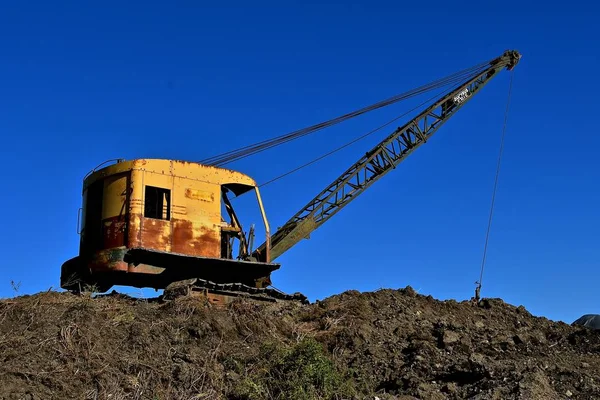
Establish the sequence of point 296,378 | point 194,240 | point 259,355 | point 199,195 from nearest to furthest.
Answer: point 296,378
point 259,355
point 194,240
point 199,195

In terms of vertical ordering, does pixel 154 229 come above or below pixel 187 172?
below

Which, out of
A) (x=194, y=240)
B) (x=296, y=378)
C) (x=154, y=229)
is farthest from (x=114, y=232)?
(x=296, y=378)

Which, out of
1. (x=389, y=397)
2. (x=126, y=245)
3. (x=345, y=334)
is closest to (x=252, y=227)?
(x=126, y=245)

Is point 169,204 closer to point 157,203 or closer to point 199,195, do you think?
point 157,203

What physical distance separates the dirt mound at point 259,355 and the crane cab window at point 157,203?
1970 mm

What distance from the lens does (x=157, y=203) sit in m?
16.8

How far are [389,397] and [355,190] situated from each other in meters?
10.8

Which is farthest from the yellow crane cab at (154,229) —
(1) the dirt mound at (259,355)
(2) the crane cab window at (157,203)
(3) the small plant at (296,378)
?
(3) the small plant at (296,378)

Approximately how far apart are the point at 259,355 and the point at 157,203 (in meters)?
5.03

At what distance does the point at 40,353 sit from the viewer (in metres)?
11.8

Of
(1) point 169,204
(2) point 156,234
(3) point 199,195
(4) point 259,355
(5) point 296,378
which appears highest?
(3) point 199,195

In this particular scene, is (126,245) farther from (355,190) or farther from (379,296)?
(355,190)

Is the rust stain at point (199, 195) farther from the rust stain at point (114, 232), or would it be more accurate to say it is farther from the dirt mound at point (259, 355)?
the dirt mound at point (259, 355)

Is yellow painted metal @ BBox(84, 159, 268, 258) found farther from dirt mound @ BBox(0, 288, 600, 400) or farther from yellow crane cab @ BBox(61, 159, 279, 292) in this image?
dirt mound @ BBox(0, 288, 600, 400)
